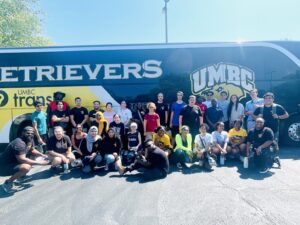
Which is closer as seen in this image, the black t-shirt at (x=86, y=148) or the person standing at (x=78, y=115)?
the black t-shirt at (x=86, y=148)

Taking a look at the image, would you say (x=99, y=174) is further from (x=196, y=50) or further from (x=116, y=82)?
(x=196, y=50)

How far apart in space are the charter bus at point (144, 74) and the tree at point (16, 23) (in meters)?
14.1

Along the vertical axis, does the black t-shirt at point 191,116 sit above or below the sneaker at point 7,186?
above

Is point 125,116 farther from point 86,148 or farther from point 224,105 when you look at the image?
point 224,105

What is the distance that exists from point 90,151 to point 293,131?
21.9ft

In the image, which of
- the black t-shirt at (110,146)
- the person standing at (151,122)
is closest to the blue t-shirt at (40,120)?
the black t-shirt at (110,146)

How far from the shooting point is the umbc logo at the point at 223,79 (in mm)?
8438

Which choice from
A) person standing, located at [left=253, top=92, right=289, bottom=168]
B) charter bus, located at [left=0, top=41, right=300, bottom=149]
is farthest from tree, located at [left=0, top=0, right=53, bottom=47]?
person standing, located at [left=253, top=92, right=289, bottom=168]

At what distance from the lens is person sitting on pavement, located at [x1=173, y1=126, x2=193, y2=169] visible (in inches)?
261

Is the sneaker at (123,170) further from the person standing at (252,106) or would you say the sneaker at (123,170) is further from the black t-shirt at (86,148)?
the person standing at (252,106)

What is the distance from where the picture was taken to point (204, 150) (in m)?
6.57

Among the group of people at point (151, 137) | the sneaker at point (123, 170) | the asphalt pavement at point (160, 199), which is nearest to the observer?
the asphalt pavement at point (160, 199)

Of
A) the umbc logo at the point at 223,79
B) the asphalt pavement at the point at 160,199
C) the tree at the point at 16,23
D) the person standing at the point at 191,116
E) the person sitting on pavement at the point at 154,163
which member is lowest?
the asphalt pavement at the point at 160,199

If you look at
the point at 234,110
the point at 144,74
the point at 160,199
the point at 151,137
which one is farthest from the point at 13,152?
the point at 234,110
